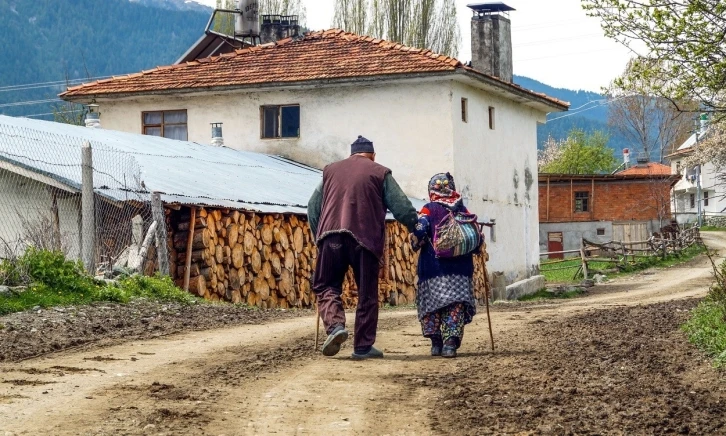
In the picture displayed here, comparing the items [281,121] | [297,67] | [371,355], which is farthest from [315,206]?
[281,121]

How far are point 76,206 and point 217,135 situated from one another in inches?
548

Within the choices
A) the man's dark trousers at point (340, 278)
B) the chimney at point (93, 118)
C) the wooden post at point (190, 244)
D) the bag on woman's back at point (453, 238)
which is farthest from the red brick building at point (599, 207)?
the man's dark trousers at point (340, 278)

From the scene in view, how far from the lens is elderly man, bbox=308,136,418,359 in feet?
34.9

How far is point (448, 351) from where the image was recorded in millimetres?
10836

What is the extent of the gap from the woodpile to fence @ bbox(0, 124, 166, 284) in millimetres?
1088

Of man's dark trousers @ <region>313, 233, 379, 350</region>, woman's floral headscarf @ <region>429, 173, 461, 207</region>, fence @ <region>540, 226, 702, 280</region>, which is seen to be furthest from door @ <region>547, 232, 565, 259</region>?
man's dark trousers @ <region>313, 233, 379, 350</region>

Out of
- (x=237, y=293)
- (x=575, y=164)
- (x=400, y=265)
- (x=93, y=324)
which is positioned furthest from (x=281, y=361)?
(x=575, y=164)

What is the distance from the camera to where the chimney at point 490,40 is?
37375mm

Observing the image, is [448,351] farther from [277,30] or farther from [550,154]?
[550,154]

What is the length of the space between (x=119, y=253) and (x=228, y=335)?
5484 mm

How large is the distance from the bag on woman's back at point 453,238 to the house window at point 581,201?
58.3 m

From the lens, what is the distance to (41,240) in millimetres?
16266

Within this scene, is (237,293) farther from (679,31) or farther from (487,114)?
(487,114)

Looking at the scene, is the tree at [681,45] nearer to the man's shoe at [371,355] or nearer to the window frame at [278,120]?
the man's shoe at [371,355]
